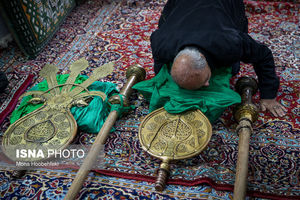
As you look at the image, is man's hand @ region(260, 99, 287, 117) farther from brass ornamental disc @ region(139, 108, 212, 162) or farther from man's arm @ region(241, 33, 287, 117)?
brass ornamental disc @ region(139, 108, 212, 162)

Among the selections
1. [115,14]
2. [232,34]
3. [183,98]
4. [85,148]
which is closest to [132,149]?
[85,148]

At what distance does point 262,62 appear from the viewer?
1880mm

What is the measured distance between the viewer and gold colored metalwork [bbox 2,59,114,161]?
1726 millimetres

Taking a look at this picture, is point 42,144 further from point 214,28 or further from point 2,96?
point 214,28

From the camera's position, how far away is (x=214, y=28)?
1.70 meters

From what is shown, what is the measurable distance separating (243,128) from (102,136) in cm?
91

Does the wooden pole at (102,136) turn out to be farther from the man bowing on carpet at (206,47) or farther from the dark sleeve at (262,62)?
the dark sleeve at (262,62)

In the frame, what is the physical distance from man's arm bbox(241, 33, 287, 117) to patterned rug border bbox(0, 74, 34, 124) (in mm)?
1834

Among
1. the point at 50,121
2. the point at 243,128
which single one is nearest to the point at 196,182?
the point at 243,128

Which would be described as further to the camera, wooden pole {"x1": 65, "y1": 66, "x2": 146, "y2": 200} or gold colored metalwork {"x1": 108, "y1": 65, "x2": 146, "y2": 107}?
gold colored metalwork {"x1": 108, "y1": 65, "x2": 146, "y2": 107}

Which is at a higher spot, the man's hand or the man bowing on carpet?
the man bowing on carpet

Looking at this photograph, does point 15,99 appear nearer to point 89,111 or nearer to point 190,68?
point 89,111

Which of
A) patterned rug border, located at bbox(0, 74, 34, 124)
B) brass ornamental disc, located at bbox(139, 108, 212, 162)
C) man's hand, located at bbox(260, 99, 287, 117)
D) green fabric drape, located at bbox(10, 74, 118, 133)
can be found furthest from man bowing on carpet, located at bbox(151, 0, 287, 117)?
patterned rug border, located at bbox(0, 74, 34, 124)

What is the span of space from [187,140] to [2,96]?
1.67 m
